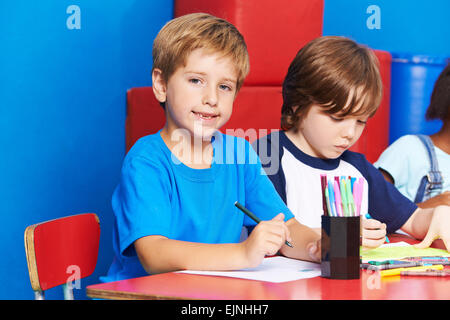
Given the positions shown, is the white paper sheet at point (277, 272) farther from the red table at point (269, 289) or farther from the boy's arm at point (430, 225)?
the boy's arm at point (430, 225)

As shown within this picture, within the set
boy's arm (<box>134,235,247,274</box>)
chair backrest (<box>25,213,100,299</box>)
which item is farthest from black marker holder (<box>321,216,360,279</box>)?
chair backrest (<box>25,213,100,299</box>)

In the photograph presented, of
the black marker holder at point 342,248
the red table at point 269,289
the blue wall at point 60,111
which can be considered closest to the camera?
the red table at point 269,289

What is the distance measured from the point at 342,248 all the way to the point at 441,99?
4.50 feet

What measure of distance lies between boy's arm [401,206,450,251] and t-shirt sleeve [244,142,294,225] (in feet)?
0.91

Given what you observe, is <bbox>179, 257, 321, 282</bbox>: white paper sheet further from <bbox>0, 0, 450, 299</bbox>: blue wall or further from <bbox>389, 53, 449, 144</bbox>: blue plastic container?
<bbox>389, 53, 449, 144</bbox>: blue plastic container

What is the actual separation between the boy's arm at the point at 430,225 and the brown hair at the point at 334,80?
263mm

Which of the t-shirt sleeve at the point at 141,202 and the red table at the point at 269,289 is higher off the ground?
the t-shirt sleeve at the point at 141,202

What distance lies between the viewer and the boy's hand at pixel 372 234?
1.15 metres

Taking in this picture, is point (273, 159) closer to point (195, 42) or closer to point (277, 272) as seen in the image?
point (195, 42)

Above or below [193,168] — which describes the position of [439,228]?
below

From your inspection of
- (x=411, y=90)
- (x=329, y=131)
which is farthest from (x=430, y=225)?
(x=411, y=90)

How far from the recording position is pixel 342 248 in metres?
0.92

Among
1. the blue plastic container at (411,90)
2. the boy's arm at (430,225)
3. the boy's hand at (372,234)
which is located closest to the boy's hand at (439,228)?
the boy's arm at (430,225)

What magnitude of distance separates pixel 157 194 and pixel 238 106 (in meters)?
0.81
